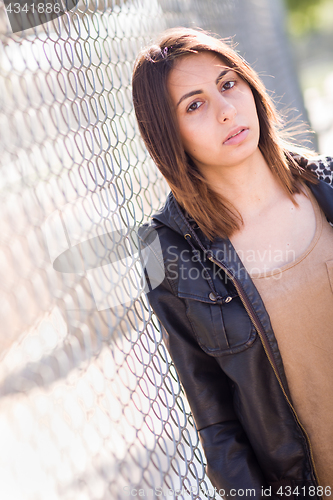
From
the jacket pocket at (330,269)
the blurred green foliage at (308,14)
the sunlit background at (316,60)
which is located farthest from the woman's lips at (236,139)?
the blurred green foliage at (308,14)

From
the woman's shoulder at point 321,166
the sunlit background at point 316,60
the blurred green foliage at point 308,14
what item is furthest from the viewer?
the blurred green foliage at point 308,14

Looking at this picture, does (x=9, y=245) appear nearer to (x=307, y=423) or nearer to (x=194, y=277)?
(x=194, y=277)

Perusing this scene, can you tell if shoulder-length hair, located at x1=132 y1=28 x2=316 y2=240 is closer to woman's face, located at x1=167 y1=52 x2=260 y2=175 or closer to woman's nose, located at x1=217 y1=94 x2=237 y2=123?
woman's face, located at x1=167 y1=52 x2=260 y2=175

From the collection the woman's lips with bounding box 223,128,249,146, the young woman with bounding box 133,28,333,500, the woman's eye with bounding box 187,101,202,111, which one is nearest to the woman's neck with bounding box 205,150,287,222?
the young woman with bounding box 133,28,333,500

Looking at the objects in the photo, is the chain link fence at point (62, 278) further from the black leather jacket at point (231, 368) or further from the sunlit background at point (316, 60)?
the sunlit background at point (316, 60)

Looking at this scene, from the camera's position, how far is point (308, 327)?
4.69 ft

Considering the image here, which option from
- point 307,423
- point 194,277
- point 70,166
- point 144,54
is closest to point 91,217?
point 70,166

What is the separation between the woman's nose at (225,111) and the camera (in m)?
1.47

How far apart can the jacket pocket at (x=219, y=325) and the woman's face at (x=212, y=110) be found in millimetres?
524

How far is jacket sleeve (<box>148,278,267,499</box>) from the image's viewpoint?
4.85 feet

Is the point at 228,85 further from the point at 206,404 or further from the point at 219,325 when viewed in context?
the point at 206,404

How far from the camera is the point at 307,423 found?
1492mm

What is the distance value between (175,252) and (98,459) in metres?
0.74

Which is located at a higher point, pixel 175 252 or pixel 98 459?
pixel 175 252
